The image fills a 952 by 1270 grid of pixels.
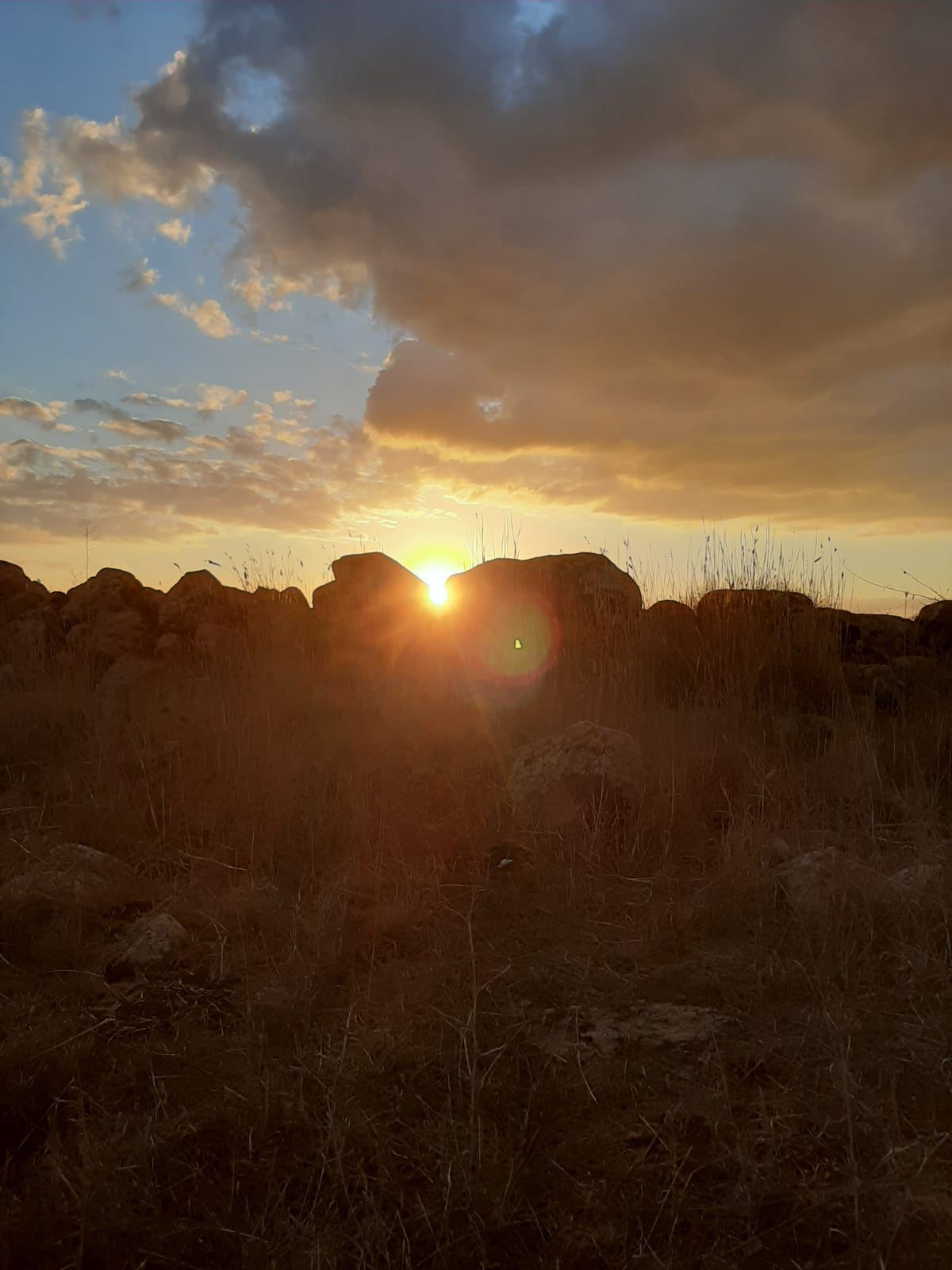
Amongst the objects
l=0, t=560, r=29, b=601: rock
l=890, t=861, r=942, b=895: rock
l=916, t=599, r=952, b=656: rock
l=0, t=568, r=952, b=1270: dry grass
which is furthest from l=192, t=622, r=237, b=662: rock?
l=890, t=861, r=942, b=895: rock

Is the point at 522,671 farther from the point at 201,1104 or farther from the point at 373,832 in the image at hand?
the point at 201,1104

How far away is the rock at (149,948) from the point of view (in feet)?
9.41

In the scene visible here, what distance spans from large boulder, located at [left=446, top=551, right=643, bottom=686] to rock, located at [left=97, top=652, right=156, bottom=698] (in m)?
2.69

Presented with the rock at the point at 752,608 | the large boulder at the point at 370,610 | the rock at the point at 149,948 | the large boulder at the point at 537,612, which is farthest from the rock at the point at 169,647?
the rock at the point at 149,948

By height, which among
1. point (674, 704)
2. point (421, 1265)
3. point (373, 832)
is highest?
point (674, 704)

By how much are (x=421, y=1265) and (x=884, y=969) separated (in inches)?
68.1

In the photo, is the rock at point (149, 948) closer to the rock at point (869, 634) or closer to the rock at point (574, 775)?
the rock at point (574, 775)

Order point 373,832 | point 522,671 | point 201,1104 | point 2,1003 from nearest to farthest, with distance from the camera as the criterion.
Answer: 1. point 201,1104
2. point 2,1003
3. point 373,832
4. point 522,671

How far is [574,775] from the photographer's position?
14.0 ft

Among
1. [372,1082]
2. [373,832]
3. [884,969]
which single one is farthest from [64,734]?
[884,969]

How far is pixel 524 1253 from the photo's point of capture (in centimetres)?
167

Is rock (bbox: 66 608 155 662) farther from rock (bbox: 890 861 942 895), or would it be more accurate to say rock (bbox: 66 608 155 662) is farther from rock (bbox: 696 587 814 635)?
rock (bbox: 890 861 942 895)

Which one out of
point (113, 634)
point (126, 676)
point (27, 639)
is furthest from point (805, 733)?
point (27, 639)

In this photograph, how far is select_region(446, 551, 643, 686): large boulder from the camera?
7867 mm
